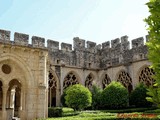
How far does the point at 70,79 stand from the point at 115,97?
676 cm

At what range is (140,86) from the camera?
18.7 m

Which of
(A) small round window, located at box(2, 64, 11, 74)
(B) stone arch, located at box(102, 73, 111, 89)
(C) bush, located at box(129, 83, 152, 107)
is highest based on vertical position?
(B) stone arch, located at box(102, 73, 111, 89)

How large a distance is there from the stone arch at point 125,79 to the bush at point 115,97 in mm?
4593

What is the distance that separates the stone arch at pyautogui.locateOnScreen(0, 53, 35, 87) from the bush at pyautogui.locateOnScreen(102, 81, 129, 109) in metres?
8.35

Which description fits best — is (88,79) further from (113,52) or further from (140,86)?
(140,86)

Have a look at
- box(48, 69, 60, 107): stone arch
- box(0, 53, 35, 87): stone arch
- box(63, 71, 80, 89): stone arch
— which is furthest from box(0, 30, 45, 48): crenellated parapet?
box(0, 53, 35, 87): stone arch

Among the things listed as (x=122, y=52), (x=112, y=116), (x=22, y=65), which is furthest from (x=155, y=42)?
(x=122, y=52)

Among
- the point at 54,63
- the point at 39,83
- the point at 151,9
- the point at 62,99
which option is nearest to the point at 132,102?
the point at 62,99

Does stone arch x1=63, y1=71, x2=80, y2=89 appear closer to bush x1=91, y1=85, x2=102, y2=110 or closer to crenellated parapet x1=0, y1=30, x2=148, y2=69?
crenellated parapet x1=0, y1=30, x2=148, y2=69

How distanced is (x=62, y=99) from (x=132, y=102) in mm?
6051

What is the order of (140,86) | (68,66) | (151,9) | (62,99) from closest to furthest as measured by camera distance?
1. (151,9)
2. (140,86)
3. (62,99)
4. (68,66)

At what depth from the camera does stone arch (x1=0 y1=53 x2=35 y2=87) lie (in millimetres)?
10844

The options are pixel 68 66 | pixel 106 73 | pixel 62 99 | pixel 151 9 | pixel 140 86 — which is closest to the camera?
pixel 151 9

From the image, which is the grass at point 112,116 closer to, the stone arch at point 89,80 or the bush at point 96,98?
the bush at point 96,98
